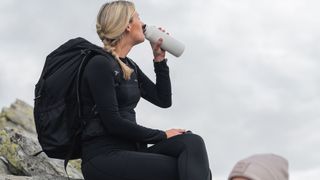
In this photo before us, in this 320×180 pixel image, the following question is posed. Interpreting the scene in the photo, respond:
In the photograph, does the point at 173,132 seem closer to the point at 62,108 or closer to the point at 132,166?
the point at 132,166

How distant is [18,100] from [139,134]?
16079 millimetres

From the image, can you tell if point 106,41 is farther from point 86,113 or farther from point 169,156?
Result: point 169,156

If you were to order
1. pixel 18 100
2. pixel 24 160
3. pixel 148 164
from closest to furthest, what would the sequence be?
pixel 148 164 < pixel 24 160 < pixel 18 100

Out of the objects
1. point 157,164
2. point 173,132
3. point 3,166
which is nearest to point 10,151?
point 3,166

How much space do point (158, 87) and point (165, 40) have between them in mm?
639

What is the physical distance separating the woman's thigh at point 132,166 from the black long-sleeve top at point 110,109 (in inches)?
5.1

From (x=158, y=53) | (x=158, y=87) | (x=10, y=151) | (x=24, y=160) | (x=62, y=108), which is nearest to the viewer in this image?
(x=62, y=108)

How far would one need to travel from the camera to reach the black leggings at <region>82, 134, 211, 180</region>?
24.0ft

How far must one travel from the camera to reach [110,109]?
733 centimetres

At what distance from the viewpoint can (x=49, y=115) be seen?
7.61m

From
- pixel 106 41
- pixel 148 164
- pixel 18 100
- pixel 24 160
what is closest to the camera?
pixel 148 164

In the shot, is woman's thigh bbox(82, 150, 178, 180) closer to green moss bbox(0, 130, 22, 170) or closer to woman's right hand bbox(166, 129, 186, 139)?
woman's right hand bbox(166, 129, 186, 139)

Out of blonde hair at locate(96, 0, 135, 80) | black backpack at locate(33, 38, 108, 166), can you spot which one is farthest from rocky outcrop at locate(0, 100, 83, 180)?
blonde hair at locate(96, 0, 135, 80)

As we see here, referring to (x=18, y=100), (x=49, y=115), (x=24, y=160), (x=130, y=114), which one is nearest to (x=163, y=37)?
(x=130, y=114)
